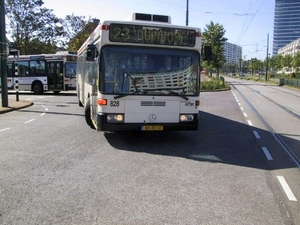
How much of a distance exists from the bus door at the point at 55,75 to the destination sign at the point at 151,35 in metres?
17.6

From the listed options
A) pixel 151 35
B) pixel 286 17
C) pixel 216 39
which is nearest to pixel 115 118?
pixel 151 35

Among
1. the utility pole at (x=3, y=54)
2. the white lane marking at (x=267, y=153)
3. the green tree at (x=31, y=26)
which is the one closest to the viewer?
the white lane marking at (x=267, y=153)

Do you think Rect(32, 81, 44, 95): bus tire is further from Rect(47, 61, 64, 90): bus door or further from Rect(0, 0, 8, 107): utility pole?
Rect(0, 0, 8, 107): utility pole

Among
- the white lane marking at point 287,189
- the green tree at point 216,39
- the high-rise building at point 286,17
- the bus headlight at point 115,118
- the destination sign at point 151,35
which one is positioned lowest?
the white lane marking at point 287,189

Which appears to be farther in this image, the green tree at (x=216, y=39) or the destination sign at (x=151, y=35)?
the green tree at (x=216, y=39)

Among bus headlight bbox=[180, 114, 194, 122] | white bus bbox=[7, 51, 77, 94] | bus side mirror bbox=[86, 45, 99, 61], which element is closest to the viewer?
bus side mirror bbox=[86, 45, 99, 61]

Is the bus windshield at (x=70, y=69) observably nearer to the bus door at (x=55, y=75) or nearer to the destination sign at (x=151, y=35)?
the bus door at (x=55, y=75)

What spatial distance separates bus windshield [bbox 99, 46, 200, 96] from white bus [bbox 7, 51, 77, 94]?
57.4 feet

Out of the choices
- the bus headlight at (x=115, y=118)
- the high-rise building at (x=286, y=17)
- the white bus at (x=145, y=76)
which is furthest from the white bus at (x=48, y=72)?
the high-rise building at (x=286, y=17)

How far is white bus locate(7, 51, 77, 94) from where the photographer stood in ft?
77.8

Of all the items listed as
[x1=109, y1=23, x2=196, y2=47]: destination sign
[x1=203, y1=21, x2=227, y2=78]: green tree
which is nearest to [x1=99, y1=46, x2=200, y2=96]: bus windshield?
[x1=109, y1=23, x2=196, y2=47]: destination sign

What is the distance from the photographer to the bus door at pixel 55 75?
934 inches

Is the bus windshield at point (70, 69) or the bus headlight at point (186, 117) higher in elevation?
the bus windshield at point (70, 69)

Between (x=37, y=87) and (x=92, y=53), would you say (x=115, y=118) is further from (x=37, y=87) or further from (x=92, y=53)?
(x=37, y=87)
